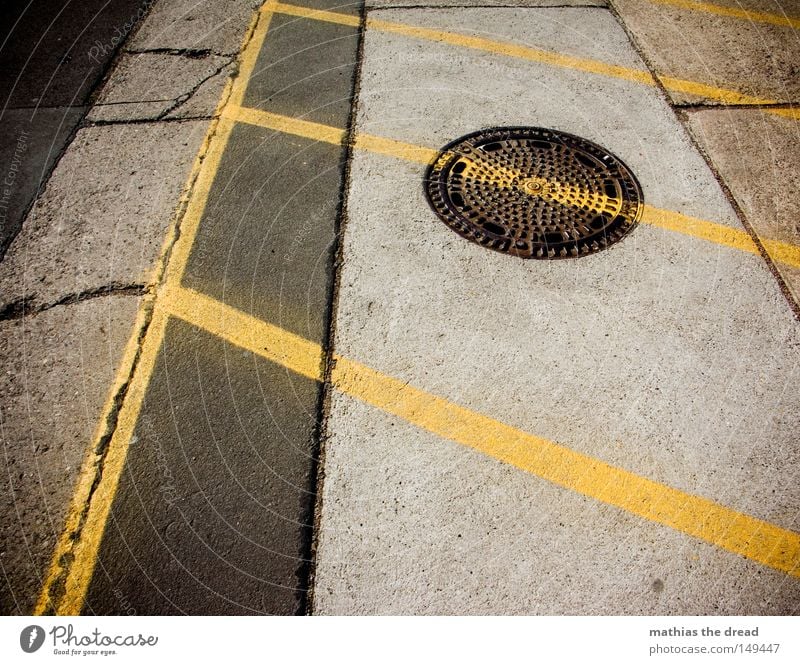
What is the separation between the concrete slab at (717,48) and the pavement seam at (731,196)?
0.17 feet

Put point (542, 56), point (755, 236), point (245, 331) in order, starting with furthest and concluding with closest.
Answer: point (542, 56)
point (755, 236)
point (245, 331)

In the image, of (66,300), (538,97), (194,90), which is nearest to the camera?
(66,300)

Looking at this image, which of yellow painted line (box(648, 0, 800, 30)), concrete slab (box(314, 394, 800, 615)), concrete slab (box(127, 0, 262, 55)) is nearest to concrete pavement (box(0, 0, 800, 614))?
concrete slab (box(314, 394, 800, 615))

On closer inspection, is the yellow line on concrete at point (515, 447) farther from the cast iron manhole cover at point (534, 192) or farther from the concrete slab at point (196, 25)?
the concrete slab at point (196, 25)

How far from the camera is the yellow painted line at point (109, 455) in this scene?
7.36 ft

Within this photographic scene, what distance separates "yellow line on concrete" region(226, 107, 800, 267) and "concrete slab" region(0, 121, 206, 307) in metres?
0.45

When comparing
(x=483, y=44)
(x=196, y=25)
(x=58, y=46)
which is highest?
(x=58, y=46)

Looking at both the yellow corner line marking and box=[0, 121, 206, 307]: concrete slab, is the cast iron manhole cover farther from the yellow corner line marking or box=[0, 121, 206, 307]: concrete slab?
box=[0, 121, 206, 307]: concrete slab

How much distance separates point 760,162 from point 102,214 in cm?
399

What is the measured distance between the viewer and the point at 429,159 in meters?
3.79

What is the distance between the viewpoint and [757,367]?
2787 millimetres

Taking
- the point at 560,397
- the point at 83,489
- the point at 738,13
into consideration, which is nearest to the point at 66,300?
the point at 83,489

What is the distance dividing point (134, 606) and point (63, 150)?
306 centimetres

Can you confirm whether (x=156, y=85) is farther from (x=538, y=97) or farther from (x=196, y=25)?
(x=538, y=97)
